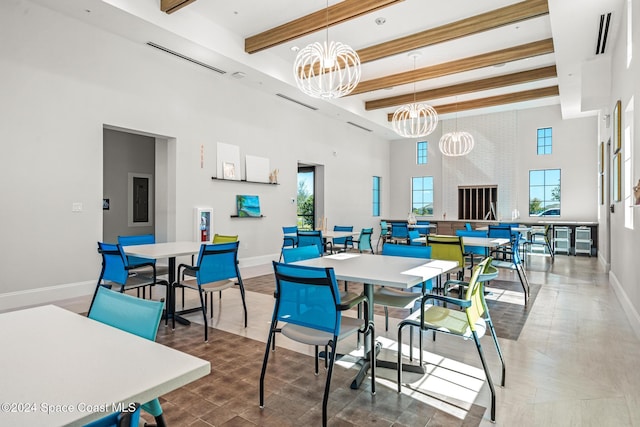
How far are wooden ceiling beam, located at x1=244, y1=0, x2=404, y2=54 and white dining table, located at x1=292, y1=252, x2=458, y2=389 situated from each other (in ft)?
11.9

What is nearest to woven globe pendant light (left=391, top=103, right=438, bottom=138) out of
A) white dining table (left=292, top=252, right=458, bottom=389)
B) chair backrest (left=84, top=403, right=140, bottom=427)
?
white dining table (left=292, top=252, right=458, bottom=389)

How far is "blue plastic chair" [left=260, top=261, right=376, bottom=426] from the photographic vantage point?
2004 millimetres

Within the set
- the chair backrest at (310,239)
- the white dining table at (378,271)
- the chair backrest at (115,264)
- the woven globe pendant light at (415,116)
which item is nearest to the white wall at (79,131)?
the chair backrest at (115,264)

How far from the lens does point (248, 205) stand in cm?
760

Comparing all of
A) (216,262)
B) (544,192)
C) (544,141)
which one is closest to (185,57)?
(216,262)

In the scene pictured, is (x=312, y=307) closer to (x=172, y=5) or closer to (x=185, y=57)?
(x=172, y=5)

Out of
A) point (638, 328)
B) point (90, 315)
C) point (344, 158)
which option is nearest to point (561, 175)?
point (344, 158)

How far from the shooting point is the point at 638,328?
11.2ft

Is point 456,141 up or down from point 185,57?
down

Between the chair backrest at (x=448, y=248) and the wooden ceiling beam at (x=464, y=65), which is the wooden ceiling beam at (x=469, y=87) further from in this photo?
the chair backrest at (x=448, y=248)

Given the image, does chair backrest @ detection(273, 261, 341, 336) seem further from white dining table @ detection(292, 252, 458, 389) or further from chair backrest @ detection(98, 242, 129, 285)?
chair backrest @ detection(98, 242, 129, 285)

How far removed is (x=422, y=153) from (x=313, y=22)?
7865 millimetres

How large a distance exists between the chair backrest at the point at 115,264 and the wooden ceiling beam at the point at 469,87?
26.6 feet

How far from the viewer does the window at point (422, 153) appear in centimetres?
1245
